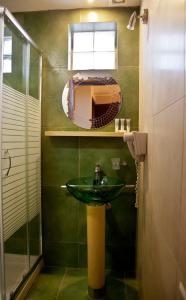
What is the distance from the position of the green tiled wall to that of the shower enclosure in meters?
0.12

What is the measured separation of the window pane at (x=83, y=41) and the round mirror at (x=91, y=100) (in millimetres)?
307

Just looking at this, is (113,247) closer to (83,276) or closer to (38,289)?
(83,276)

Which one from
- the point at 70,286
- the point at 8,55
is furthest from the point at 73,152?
the point at 70,286

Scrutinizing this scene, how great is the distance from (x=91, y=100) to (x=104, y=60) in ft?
1.38

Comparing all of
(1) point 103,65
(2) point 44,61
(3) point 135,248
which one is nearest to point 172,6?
(1) point 103,65

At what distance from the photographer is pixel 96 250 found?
2039 mm

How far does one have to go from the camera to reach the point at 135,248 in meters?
2.36

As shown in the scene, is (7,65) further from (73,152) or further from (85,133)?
(73,152)

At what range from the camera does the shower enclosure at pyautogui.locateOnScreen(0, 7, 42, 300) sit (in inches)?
66.4

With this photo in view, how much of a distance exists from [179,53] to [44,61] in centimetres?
181

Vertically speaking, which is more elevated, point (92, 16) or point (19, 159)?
point (92, 16)

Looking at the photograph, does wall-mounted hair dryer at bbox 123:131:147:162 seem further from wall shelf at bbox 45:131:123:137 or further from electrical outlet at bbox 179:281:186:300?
electrical outlet at bbox 179:281:186:300

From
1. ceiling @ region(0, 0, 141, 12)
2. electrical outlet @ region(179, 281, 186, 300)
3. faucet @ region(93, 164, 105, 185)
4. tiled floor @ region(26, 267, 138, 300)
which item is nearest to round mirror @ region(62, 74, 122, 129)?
faucet @ region(93, 164, 105, 185)

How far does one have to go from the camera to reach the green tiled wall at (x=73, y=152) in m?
2.30
